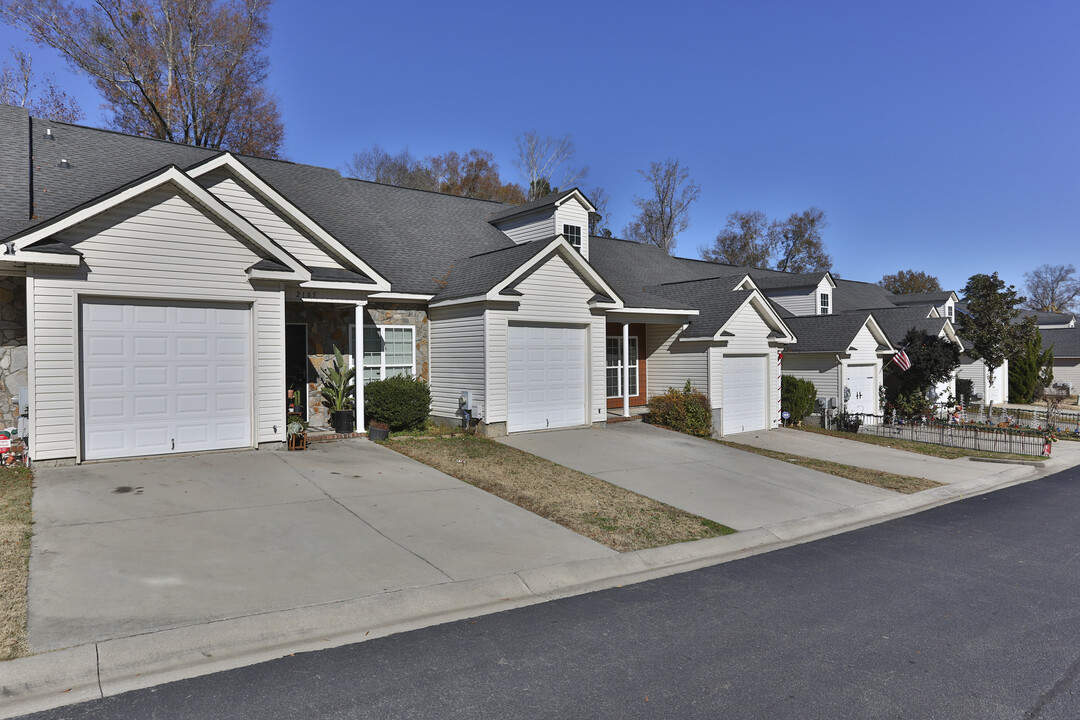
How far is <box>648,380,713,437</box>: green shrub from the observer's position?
17.4m

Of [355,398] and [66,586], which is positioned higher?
[355,398]

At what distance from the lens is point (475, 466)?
1158 cm

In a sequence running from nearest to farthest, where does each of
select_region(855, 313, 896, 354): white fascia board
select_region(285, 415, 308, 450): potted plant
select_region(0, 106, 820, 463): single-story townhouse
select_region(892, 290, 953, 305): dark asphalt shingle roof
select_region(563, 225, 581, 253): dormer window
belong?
select_region(0, 106, 820, 463): single-story townhouse
select_region(285, 415, 308, 450): potted plant
select_region(563, 225, 581, 253): dormer window
select_region(855, 313, 896, 354): white fascia board
select_region(892, 290, 953, 305): dark asphalt shingle roof

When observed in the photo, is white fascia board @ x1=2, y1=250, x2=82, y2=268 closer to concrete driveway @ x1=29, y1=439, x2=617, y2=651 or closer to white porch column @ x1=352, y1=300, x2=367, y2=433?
concrete driveway @ x1=29, y1=439, x2=617, y2=651

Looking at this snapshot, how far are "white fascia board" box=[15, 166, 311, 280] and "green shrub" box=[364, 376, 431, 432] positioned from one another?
330cm

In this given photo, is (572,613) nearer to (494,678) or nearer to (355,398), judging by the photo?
(494,678)

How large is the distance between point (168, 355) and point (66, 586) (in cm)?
567

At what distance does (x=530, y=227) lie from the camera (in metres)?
20.2

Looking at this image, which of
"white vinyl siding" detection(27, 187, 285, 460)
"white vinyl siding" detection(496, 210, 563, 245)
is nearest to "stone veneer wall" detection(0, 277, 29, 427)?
"white vinyl siding" detection(27, 187, 285, 460)

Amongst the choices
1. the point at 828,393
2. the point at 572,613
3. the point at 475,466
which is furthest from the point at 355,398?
the point at 828,393

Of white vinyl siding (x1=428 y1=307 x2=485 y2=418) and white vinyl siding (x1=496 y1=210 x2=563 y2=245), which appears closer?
white vinyl siding (x1=428 y1=307 x2=485 y2=418)

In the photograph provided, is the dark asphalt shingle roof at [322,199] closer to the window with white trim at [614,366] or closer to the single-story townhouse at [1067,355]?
the window with white trim at [614,366]

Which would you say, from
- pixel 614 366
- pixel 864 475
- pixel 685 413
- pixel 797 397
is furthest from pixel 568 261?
pixel 797 397

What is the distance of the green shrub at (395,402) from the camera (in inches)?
546
